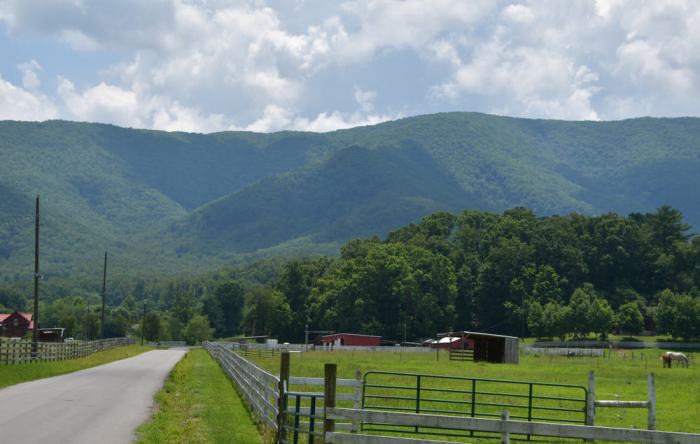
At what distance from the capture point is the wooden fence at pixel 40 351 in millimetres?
41231

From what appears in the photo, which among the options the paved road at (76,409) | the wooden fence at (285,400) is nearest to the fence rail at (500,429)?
the wooden fence at (285,400)

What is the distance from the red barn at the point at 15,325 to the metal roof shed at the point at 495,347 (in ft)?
325

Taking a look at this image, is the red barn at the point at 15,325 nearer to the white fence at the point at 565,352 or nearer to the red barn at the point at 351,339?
the red barn at the point at 351,339

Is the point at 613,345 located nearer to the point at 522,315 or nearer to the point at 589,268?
the point at 522,315

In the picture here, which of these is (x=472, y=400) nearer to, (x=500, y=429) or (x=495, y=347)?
(x=500, y=429)

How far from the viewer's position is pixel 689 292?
135250mm

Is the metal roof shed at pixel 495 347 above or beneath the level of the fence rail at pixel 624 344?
above

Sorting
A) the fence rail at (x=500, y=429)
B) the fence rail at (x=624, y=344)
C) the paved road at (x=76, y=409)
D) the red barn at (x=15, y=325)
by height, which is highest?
the fence rail at (x=500, y=429)

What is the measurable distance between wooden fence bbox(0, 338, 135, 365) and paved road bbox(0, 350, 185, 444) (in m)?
5.32

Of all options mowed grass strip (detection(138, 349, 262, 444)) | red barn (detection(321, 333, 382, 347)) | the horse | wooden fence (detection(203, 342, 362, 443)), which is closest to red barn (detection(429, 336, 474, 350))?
red barn (detection(321, 333, 382, 347))

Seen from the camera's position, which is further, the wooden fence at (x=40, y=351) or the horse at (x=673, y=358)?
the horse at (x=673, y=358)

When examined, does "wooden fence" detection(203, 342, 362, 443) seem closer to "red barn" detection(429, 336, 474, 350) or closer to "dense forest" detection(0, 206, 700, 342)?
"red barn" detection(429, 336, 474, 350)

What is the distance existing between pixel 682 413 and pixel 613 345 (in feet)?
303

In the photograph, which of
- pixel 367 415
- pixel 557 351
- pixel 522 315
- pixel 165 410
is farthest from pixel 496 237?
pixel 367 415
